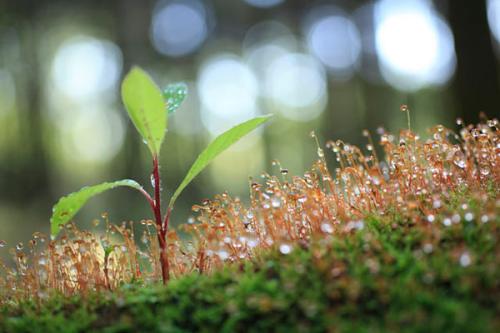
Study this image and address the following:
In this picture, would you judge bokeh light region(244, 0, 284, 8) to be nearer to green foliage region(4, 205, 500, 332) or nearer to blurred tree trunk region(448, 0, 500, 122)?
blurred tree trunk region(448, 0, 500, 122)

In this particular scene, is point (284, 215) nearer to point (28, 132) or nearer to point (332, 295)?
point (332, 295)

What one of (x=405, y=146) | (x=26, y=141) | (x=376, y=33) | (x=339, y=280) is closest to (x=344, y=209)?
(x=405, y=146)

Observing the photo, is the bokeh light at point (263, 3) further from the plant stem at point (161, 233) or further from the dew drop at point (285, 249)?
the dew drop at point (285, 249)

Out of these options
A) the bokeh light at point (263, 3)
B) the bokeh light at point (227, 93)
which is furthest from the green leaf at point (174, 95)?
the bokeh light at point (227, 93)

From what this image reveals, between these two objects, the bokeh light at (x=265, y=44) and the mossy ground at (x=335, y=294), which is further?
the bokeh light at (x=265, y=44)

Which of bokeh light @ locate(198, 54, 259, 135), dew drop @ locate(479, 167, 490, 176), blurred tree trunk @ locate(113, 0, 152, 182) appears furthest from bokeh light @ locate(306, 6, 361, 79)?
dew drop @ locate(479, 167, 490, 176)

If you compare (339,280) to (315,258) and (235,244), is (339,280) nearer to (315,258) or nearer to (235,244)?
(315,258)
